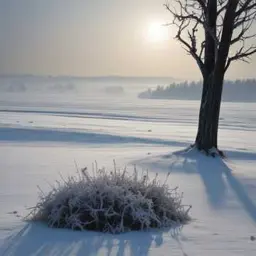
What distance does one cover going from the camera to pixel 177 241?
18.4ft

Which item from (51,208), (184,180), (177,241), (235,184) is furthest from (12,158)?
(177,241)

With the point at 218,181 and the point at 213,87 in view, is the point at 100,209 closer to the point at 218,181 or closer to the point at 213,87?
the point at 218,181

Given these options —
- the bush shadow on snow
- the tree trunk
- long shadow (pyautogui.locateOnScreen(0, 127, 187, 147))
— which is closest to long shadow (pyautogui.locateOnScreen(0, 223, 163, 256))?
the bush shadow on snow

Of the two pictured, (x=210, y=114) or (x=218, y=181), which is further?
(x=210, y=114)

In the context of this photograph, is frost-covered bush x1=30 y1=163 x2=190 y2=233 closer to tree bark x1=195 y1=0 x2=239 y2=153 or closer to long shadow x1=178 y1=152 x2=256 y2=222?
long shadow x1=178 y1=152 x2=256 y2=222

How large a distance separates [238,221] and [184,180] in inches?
127

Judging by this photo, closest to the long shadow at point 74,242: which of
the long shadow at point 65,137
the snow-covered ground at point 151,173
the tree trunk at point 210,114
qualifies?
the snow-covered ground at point 151,173

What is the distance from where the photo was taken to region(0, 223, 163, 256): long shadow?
516 centimetres

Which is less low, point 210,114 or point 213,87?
point 213,87

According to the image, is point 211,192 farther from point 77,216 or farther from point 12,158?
point 12,158

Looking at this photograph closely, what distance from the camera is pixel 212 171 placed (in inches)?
453

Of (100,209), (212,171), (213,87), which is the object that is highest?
(213,87)

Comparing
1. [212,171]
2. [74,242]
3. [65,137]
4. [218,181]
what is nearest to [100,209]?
[74,242]

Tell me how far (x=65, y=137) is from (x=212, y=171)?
8.20 meters
